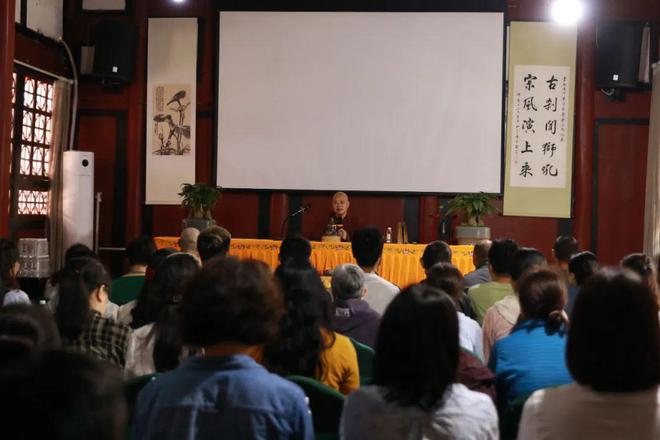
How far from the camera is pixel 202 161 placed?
8.91 m

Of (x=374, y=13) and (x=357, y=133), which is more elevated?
(x=374, y=13)

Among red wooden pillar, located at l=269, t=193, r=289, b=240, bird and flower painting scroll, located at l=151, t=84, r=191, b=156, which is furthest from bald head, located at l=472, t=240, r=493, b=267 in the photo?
bird and flower painting scroll, located at l=151, t=84, r=191, b=156

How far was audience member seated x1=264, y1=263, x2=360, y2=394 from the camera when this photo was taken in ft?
7.87

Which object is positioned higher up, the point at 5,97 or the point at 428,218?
the point at 5,97

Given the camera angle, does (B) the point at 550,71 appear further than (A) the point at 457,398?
Yes

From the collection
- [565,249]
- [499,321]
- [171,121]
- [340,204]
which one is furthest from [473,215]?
[499,321]

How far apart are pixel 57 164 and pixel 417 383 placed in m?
7.47

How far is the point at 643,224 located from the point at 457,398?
746cm

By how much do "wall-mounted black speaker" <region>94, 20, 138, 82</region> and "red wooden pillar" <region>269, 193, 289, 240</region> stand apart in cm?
203

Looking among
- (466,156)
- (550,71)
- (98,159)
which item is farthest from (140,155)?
(550,71)

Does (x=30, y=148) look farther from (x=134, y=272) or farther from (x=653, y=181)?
(x=653, y=181)

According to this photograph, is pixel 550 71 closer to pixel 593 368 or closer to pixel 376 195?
pixel 376 195

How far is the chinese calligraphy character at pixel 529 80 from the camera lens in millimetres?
8516

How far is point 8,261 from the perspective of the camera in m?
3.99
